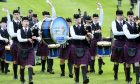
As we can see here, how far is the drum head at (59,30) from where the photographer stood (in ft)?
47.5

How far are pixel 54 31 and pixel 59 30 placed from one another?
0.26 meters

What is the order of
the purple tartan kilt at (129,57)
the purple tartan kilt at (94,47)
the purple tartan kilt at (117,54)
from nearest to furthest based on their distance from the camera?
the purple tartan kilt at (129,57), the purple tartan kilt at (117,54), the purple tartan kilt at (94,47)

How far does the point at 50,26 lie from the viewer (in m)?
14.4

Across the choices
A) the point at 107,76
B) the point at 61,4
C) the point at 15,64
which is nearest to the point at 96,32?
the point at 107,76

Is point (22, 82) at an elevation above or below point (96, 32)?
below

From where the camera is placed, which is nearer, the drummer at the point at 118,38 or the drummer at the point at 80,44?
the drummer at the point at 80,44

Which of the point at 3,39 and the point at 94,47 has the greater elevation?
the point at 3,39

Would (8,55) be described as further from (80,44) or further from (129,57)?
(129,57)

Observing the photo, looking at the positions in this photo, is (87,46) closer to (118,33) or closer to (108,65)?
(118,33)

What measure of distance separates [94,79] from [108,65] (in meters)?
4.59

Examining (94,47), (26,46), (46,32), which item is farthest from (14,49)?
(94,47)

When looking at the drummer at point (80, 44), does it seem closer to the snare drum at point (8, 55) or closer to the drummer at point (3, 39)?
the snare drum at point (8, 55)

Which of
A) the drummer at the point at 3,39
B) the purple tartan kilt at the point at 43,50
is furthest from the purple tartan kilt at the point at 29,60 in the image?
the purple tartan kilt at the point at 43,50

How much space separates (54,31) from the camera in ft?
47.7
